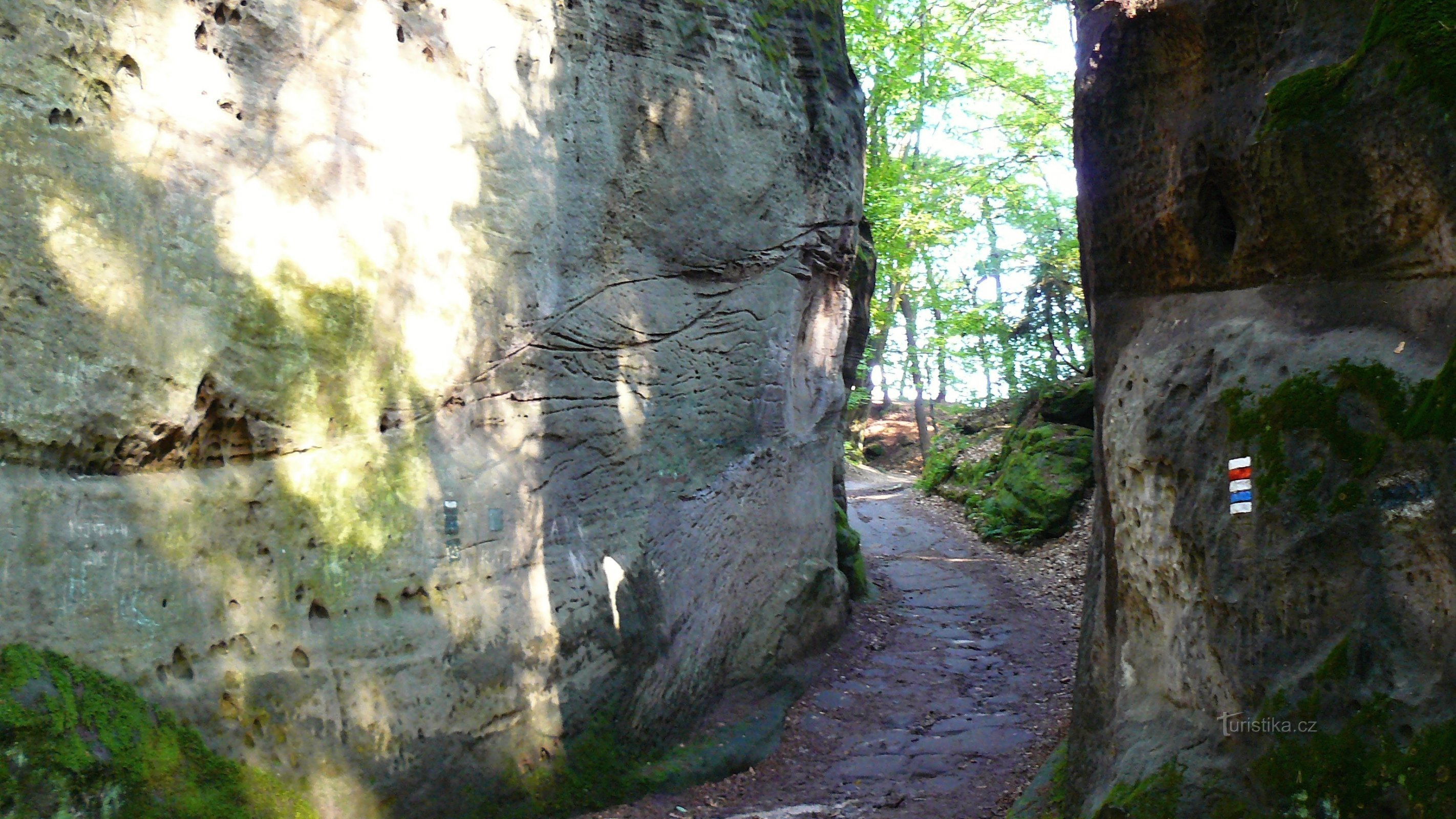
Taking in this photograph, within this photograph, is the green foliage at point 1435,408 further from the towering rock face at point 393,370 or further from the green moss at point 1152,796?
the towering rock face at point 393,370

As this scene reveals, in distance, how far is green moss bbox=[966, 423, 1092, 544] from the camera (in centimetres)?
1505

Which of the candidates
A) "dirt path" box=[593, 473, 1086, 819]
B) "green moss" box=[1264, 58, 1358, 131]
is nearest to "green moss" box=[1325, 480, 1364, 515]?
"green moss" box=[1264, 58, 1358, 131]

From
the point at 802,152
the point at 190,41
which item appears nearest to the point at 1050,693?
the point at 802,152

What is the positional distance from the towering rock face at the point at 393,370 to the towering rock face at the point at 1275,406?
3962mm

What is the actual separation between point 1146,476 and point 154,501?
5472 millimetres

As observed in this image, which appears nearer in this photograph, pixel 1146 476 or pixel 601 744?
pixel 1146 476

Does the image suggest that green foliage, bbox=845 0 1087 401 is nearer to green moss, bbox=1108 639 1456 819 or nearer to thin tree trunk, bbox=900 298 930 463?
thin tree trunk, bbox=900 298 930 463

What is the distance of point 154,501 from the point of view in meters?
5.22

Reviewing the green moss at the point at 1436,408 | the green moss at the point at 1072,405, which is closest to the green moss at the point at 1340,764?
the green moss at the point at 1436,408

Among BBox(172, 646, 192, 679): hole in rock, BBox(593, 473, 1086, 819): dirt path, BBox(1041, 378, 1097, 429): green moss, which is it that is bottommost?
BBox(593, 473, 1086, 819): dirt path

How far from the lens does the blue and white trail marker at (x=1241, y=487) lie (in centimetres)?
450

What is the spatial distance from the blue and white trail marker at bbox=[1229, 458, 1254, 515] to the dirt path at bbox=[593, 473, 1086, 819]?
326cm

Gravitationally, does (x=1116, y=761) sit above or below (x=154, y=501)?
below

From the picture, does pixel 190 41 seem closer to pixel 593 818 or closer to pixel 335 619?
pixel 335 619
